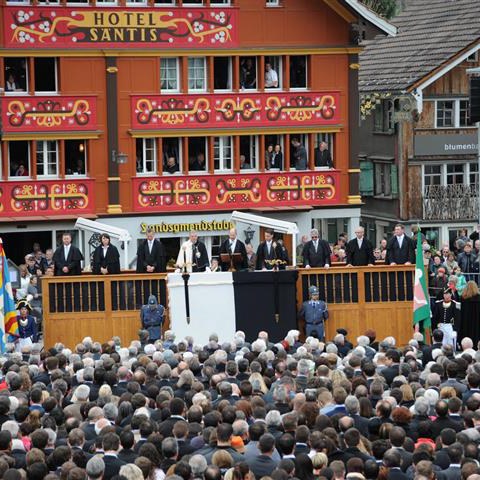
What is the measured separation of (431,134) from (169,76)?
1288 centimetres

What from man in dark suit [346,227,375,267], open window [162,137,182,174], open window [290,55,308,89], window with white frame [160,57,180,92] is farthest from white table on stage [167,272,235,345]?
open window [290,55,308,89]

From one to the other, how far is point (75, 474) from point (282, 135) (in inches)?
1275

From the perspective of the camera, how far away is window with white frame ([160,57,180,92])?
45.9 m

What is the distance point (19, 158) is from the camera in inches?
1763

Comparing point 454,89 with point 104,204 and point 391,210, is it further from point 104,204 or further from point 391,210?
point 104,204

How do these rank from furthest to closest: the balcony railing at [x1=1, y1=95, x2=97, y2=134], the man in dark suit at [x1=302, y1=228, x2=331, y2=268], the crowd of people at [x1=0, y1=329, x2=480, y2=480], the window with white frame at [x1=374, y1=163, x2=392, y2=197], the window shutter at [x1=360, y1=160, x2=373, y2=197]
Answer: the window shutter at [x1=360, y1=160, x2=373, y2=197] < the window with white frame at [x1=374, y1=163, x2=392, y2=197] < the balcony railing at [x1=1, y1=95, x2=97, y2=134] < the man in dark suit at [x1=302, y1=228, x2=331, y2=268] < the crowd of people at [x1=0, y1=329, x2=480, y2=480]

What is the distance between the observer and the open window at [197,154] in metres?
46.3

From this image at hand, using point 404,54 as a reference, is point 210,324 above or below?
below

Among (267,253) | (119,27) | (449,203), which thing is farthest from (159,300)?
(449,203)

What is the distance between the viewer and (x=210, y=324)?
31.1 metres

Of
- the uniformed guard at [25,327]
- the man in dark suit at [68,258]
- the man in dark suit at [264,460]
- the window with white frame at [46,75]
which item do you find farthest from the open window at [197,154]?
the man in dark suit at [264,460]

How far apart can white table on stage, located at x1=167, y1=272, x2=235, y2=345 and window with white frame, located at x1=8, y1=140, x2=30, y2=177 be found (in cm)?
1433

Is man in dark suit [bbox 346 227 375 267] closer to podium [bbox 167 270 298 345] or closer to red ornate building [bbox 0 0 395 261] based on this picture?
podium [bbox 167 270 298 345]

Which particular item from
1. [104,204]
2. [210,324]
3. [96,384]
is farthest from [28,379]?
[104,204]
